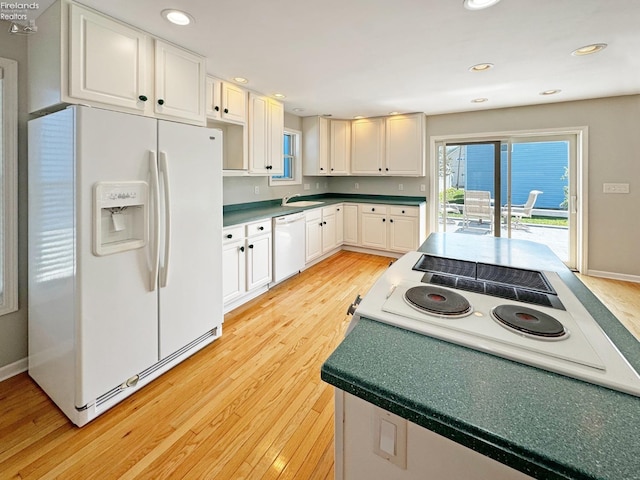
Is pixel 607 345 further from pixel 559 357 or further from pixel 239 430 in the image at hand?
pixel 239 430

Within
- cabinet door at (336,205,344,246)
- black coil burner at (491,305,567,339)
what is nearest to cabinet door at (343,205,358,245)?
cabinet door at (336,205,344,246)

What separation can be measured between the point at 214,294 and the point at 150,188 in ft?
3.09

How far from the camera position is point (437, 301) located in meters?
1.02

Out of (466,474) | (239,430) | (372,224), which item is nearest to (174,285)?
(239,430)

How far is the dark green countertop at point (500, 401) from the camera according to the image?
497mm

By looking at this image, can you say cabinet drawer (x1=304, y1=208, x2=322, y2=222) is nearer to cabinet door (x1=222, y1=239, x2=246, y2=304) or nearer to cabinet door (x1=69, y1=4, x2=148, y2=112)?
cabinet door (x1=222, y1=239, x2=246, y2=304)

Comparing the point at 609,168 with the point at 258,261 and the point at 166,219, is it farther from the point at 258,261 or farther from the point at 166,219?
the point at 166,219

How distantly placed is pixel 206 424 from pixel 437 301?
1462 mm

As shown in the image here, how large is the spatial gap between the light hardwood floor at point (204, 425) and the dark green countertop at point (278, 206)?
126 centimetres

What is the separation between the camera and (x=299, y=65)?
2.81 m

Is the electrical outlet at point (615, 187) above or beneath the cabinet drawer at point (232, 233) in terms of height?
above

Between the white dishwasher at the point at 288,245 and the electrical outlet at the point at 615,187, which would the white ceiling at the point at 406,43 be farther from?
the white dishwasher at the point at 288,245

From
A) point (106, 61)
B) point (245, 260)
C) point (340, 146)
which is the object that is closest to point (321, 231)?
point (340, 146)

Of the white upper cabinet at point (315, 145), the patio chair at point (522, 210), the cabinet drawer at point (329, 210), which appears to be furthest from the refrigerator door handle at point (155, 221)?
the patio chair at point (522, 210)
